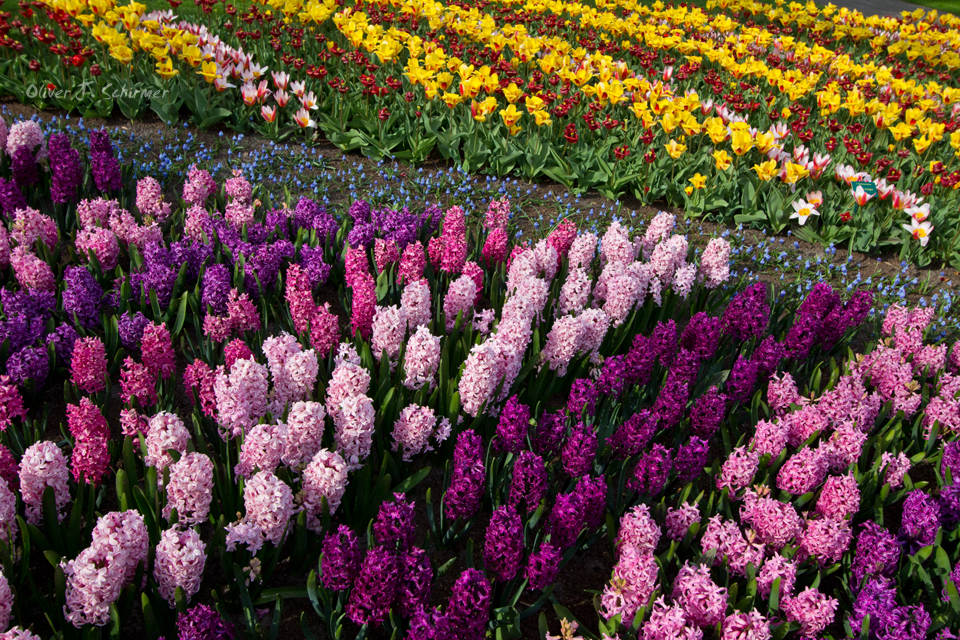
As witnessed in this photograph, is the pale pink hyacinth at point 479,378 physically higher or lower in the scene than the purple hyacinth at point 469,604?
higher

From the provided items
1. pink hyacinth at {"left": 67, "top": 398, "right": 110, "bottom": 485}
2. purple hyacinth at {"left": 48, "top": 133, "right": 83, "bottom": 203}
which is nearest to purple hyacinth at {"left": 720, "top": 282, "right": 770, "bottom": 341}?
pink hyacinth at {"left": 67, "top": 398, "right": 110, "bottom": 485}

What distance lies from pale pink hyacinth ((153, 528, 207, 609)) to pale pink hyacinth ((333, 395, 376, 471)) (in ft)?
2.42

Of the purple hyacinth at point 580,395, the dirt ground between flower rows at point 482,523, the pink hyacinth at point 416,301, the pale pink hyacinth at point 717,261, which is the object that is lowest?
the dirt ground between flower rows at point 482,523

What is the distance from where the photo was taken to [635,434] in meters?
3.32

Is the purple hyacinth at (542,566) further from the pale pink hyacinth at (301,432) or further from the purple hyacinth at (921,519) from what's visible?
the purple hyacinth at (921,519)

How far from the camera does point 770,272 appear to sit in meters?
5.99

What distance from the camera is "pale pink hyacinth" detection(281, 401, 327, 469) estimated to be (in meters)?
2.94

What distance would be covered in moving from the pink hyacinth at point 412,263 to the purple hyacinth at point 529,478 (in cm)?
179

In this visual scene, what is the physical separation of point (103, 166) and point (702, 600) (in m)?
5.01

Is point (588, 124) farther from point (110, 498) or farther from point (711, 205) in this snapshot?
point (110, 498)

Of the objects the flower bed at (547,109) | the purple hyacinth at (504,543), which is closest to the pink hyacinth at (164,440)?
the purple hyacinth at (504,543)

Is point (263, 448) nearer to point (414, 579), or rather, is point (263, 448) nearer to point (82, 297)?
point (414, 579)

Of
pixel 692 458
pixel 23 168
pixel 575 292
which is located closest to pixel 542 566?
pixel 692 458

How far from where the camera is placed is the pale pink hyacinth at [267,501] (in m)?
2.66
